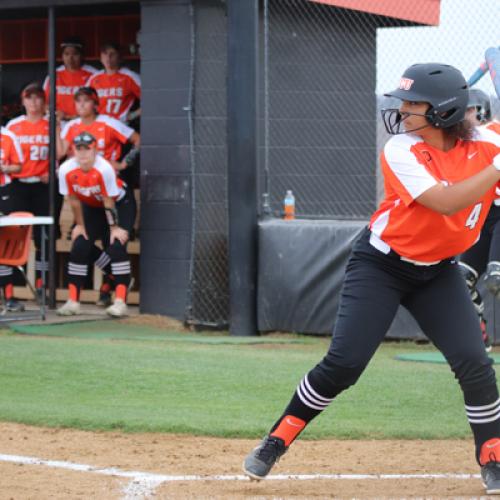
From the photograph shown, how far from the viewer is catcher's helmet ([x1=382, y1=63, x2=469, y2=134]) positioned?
471 centimetres

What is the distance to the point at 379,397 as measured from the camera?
7.64 m

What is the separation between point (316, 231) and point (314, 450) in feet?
16.9

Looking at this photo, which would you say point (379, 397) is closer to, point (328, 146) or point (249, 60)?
point (249, 60)

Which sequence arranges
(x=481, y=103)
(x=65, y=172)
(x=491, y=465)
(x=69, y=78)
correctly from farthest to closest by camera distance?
1. (x=69, y=78)
2. (x=65, y=172)
3. (x=481, y=103)
4. (x=491, y=465)

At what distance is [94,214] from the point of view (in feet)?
39.8

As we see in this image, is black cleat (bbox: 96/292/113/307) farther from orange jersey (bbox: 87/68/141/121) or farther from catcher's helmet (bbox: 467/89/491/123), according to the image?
catcher's helmet (bbox: 467/89/491/123)

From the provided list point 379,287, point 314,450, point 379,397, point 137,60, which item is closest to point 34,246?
point 137,60

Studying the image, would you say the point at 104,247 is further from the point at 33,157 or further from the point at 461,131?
the point at 461,131

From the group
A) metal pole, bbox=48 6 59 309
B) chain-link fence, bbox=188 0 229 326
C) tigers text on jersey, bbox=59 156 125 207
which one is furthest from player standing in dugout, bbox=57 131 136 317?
chain-link fence, bbox=188 0 229 326

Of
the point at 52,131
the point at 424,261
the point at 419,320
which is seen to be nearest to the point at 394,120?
the point at 424,261

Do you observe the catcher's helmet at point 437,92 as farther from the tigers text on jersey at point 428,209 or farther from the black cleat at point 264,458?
the black cleat at point 264,458

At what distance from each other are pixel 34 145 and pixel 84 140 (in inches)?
53.1

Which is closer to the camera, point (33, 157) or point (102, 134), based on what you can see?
point (102, 134)

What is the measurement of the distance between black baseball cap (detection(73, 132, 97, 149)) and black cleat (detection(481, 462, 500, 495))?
748 cm
